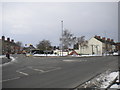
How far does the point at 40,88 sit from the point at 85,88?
1.97 m

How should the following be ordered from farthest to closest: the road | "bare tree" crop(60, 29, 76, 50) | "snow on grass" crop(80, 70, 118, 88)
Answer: "bare tree" crop(60, 29, 76, 50)
the road
"snow on grass" crop(80, 70, 118, 88)

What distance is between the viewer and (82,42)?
3014 inches

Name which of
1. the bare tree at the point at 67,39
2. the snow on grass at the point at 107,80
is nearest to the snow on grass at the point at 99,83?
the snow on grass at the point at 107,80

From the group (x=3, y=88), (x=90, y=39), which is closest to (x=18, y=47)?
(x=90, y=39)

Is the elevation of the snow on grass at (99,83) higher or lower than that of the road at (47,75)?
higher

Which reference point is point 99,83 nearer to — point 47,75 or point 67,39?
point 47,75

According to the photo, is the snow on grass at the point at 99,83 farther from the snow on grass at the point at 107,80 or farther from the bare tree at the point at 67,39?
the bare tree at the point at 67,39

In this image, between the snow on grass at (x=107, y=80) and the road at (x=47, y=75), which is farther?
the road at (x=47, y=75)

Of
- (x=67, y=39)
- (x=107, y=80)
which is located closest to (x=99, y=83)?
(x=107, y=80)

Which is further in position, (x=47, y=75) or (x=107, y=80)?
(x=47, y=75)

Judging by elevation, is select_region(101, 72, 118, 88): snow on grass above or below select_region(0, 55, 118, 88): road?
above

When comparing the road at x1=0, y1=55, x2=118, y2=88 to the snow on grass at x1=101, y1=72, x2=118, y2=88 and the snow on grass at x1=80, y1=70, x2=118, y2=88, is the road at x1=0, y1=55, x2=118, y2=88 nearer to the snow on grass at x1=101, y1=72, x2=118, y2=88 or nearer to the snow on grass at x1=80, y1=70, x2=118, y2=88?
Result: the snow on grass at x1=80, y1=70, x2=118, y2=88

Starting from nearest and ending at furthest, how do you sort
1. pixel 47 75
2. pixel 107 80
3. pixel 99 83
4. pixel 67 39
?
pixel 99 83 → pixel 107 80 → pixel 47 75 → pixel 67 39

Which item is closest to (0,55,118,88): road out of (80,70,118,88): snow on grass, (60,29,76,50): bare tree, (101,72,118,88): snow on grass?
(80,70,118,88): snow on grass
